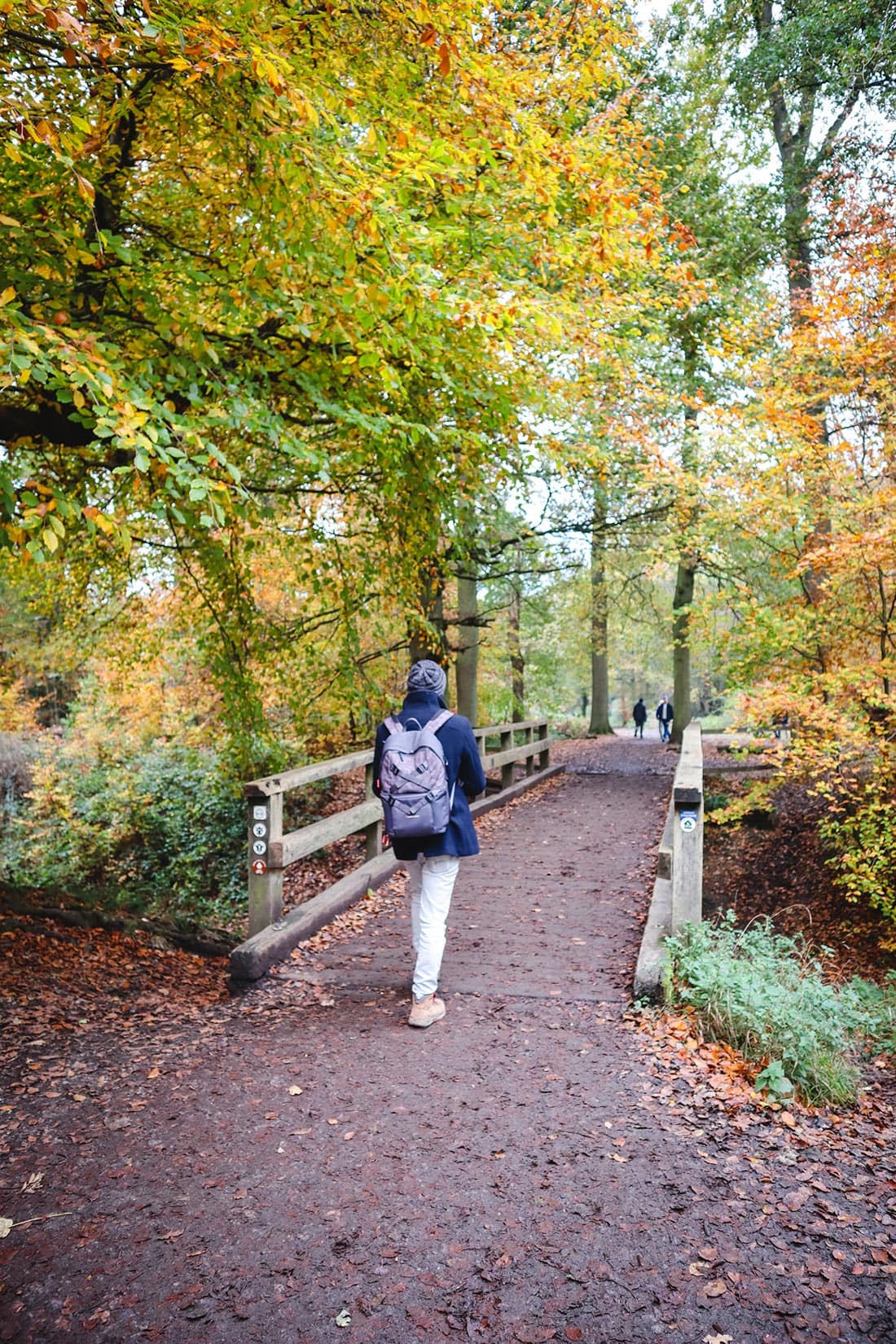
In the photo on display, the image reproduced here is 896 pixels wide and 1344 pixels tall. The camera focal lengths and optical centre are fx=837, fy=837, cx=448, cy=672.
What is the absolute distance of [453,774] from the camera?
476 cm

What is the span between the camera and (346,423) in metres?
5.83

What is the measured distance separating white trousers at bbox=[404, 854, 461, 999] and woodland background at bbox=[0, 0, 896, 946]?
2301mm

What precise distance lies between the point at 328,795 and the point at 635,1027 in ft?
30.8

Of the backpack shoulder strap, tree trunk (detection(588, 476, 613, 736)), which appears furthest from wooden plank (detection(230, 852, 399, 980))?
tree trunk (detection(588, 476, 613, 736))

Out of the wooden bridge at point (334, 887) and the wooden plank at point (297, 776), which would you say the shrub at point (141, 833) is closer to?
the wooden plank at point (297, 776)

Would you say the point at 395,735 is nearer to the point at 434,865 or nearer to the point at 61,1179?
the point at 434,865

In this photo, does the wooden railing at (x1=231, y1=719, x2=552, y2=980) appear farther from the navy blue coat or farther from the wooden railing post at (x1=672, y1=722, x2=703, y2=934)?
the wooden railing post at (x1=672, y1=722, x2=703, y2=934)

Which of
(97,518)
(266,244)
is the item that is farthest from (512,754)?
(97,518)

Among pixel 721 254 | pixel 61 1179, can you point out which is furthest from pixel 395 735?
pixel 721 254

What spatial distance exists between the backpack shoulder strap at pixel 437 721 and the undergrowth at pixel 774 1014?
1.99 m

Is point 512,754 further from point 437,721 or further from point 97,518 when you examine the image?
point 97,518

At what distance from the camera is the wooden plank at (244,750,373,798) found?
5.70 meters

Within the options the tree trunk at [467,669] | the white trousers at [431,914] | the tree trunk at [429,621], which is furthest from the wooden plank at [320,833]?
the tree trunk at [467,669]

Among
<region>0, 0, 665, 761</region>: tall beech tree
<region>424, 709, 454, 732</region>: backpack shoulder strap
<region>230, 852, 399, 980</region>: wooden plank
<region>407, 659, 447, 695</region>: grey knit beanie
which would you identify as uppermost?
<region>0, 0, 665, 761</region>: tall beech tree
